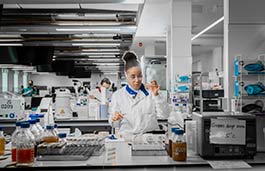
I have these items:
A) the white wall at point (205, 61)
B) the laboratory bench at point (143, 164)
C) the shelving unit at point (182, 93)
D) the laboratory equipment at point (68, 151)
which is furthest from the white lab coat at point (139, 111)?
the white wall at point (205, 61)

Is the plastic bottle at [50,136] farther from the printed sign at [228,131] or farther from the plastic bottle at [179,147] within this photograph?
the printed sign at [228,131]

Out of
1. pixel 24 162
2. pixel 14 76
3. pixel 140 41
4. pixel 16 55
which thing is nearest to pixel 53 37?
pixel 16 55

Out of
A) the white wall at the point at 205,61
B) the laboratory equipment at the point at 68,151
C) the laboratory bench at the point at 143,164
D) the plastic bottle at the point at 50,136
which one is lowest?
the laboratory bench at the point at 143,164

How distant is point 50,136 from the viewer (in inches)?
83.3

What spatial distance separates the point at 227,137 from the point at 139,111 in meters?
1.20

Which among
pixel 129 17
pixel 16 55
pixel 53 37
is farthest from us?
pixel 53 37

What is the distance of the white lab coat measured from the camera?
2.89 meters

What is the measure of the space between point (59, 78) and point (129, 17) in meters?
18.2

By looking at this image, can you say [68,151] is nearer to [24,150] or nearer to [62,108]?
[24,150]

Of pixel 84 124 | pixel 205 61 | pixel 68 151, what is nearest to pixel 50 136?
pixel 68 151

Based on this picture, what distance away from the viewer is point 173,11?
5352mm

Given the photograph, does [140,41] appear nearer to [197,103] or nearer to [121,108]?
[197,103]

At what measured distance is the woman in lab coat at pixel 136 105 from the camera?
114 inches

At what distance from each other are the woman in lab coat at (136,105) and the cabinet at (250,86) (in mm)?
694
